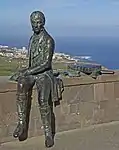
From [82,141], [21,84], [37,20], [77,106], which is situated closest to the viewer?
[37,20]

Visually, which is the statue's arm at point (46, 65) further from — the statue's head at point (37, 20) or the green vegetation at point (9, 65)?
the green vegetation at point (9, 65)

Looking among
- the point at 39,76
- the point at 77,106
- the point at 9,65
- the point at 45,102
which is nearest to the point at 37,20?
the point at 39,76

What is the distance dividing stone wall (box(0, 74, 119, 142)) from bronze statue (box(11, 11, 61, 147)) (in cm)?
A: 34

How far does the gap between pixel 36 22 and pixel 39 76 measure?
0.86 meters

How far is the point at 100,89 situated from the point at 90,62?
38.0 inches

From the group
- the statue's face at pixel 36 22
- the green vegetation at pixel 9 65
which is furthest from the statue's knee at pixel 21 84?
the green vegetation at pixel 9 65

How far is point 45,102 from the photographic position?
26.1ft

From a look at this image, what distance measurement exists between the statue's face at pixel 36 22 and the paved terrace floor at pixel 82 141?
75.7 inches

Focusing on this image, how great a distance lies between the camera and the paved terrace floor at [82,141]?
8.20 meters

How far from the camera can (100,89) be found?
31.9 ft

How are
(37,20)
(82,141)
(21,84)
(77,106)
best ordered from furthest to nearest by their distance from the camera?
1. (77,106)
2. (82,141)
3. (21,84)
4. (37,20)

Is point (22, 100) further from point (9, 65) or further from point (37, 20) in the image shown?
point (9, 65)

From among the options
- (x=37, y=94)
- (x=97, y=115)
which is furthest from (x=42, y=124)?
(x=97, y=115)

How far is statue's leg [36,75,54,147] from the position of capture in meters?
7.94
